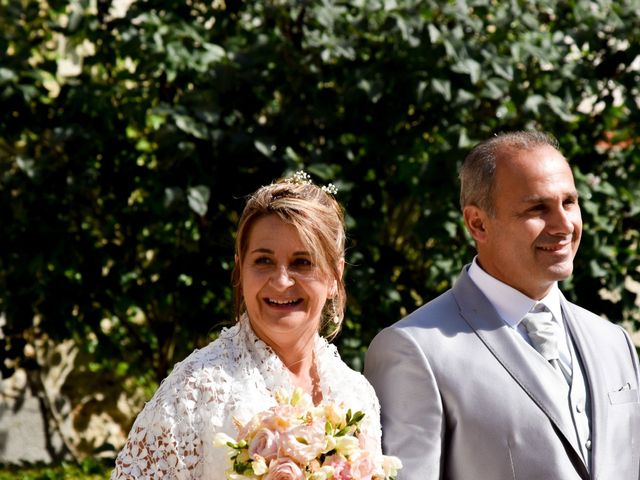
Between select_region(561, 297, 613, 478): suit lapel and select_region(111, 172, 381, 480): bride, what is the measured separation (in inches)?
23.7

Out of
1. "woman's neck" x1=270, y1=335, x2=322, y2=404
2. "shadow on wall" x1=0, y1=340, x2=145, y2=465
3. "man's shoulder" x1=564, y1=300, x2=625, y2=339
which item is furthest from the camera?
"shadow on wall" x1=0, y1=340, x2=145, y2=465

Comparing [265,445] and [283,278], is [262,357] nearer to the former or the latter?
[283,278]

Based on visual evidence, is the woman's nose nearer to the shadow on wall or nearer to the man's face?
the man's face

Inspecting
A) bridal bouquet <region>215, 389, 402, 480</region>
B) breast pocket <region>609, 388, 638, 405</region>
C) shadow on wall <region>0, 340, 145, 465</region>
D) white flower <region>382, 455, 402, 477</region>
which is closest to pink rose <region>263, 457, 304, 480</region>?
bridal bouquet <region>215, 389, 402, 480</region>

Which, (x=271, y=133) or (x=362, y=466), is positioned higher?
(x=271, y=133)

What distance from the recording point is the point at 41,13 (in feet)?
17.7

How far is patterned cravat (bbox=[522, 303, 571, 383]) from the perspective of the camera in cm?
312

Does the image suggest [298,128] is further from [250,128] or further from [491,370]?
[491,370]

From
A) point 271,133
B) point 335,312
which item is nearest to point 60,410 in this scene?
point 271,133

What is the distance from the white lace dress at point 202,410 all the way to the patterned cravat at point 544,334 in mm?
564

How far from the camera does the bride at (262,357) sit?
2709mm

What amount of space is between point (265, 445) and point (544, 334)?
974 mm

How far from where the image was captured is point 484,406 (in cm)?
297

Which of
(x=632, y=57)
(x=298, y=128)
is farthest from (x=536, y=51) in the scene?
(x=298, y=128)
